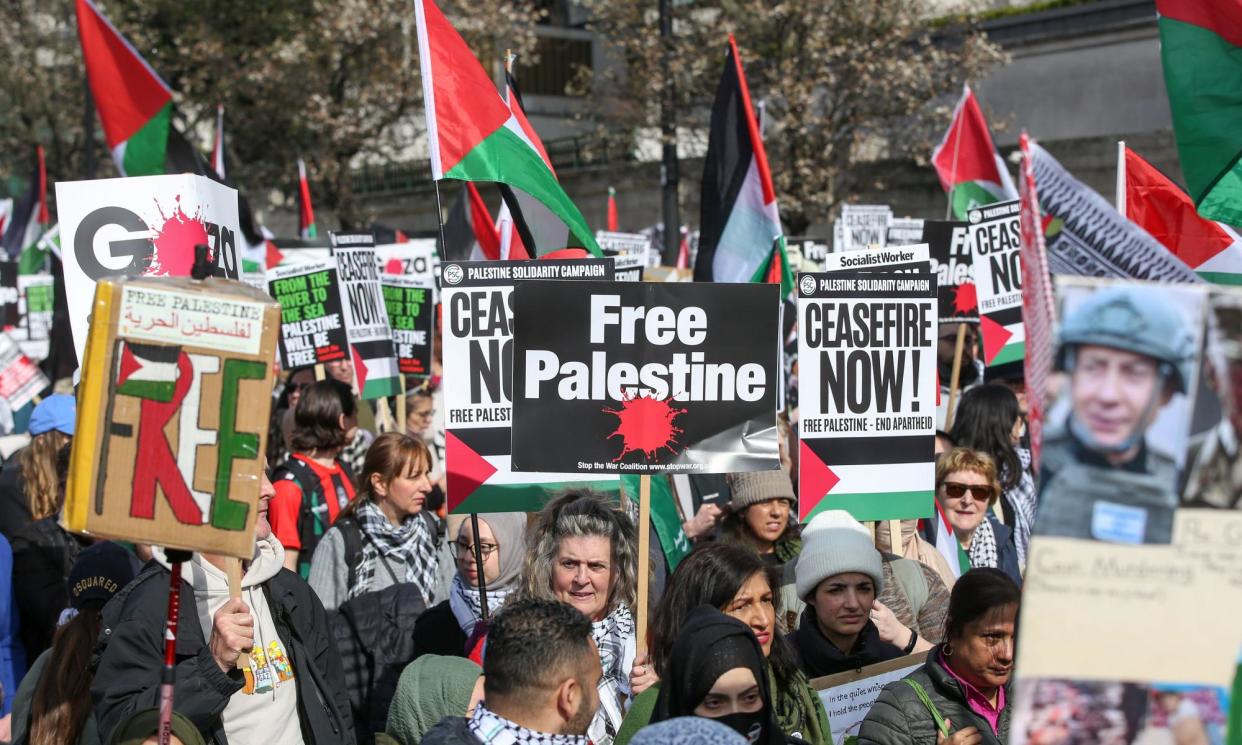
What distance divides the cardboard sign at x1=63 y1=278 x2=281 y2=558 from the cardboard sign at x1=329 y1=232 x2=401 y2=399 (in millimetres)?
6565

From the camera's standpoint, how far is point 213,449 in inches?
149

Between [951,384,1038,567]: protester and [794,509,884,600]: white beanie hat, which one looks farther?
[951,384,1038,567]: protester

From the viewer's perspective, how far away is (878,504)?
251 inches

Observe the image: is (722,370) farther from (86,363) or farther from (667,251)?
(667,251)

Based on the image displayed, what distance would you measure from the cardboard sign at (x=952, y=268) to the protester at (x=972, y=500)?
13.2 feet

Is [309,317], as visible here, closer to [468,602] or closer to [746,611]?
[468,602]

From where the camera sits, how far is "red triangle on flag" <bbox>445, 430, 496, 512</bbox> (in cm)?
598

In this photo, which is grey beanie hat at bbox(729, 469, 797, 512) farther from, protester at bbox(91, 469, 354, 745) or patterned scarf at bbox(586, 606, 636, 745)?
protester at bbox(91, 469, 354, 745)

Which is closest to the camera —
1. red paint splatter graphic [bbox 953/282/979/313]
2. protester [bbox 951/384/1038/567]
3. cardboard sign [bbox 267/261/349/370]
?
protester [bbox 951/384/1038/567]

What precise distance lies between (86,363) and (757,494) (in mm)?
3549

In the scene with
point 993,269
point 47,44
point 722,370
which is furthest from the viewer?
point 47,44

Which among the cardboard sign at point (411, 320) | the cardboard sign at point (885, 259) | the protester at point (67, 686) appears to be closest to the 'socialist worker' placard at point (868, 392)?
the cardboard sign at point (885, 259)

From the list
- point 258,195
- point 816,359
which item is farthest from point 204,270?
point 258,195

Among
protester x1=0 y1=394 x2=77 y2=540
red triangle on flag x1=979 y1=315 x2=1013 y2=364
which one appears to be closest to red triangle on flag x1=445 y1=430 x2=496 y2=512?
protester x1=0 y1=394 x2=77 y2=540
